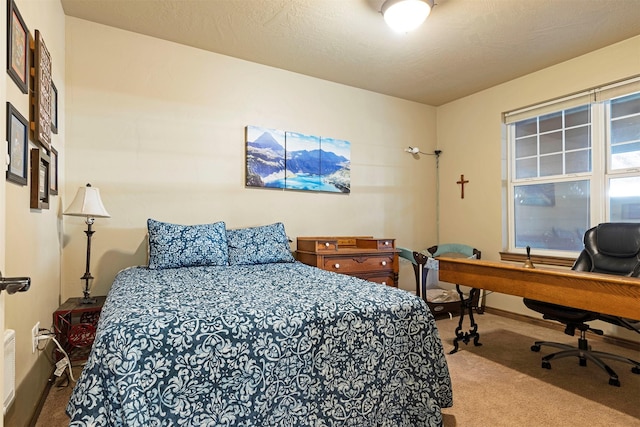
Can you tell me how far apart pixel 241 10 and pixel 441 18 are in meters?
1.53

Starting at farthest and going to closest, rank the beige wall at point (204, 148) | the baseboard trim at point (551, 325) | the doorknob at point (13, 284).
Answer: the baseboard trim at point (551, 325) < the beige wall at point (204, 148) < the doorknob at point (13, 284)

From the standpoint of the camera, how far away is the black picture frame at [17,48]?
5.04 feet

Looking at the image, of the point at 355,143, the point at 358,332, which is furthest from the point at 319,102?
the point at 358,332

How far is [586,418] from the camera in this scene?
194cm

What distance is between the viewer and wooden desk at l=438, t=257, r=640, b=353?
74.3 inches

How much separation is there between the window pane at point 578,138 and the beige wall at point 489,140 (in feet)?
1.27

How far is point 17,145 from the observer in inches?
66.3

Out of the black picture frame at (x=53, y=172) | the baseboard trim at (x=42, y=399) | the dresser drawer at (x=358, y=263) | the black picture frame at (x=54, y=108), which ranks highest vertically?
the black picture frame at (x=54, y=108)

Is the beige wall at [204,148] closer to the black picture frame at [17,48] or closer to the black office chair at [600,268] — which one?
the black picture frame at [17,48]

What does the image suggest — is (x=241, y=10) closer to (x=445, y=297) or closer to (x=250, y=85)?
(x=250, y=85)

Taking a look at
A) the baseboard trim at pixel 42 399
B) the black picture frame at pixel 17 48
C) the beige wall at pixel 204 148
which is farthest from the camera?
the beige wall at pixel 204 148

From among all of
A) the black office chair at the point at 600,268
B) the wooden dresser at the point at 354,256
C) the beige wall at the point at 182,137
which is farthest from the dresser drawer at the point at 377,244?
the black office chair at the point at 600,268

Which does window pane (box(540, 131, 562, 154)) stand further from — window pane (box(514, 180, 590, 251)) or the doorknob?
the doorknob

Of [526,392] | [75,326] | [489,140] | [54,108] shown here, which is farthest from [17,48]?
[489,140]
